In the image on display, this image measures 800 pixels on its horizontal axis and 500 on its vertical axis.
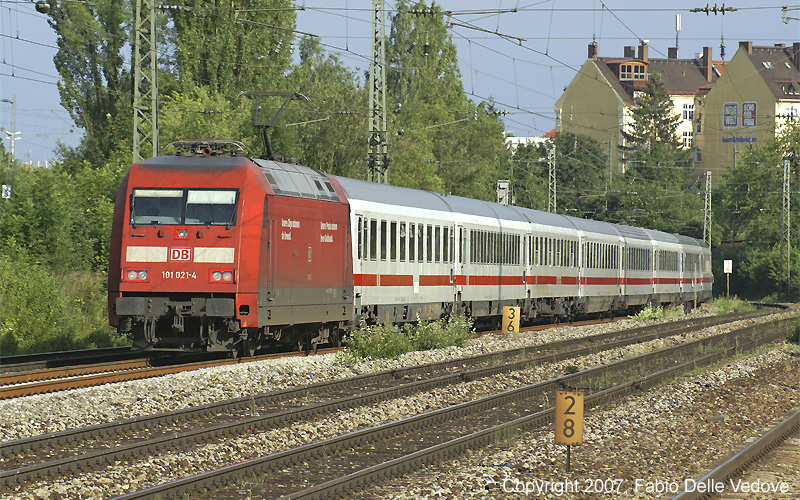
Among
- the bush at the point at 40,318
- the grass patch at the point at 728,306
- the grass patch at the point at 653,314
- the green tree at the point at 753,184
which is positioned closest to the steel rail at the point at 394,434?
the bush at the point at 40,318

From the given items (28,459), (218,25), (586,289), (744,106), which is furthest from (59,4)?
(744,106)

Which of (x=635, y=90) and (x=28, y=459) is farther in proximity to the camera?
(x=635, y=90)

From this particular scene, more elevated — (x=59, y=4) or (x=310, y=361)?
(x=59, y=4)

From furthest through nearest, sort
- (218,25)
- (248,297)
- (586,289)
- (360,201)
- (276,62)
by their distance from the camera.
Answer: (276,62)
(218,25)
(586,289)
(360,201)
(248,297)

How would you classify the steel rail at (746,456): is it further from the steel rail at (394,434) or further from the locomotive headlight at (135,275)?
the locomotive headlight at (135,275)

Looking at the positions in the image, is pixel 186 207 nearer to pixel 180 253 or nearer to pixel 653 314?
pixel 180 253

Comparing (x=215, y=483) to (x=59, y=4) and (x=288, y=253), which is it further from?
(x=59, y=4)

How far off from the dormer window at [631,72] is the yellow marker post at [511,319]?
9004cm

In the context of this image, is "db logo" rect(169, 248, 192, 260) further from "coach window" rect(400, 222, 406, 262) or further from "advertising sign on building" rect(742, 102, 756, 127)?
"advertising sign on building" rect(742, 102, 756, 127)

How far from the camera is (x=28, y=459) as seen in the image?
1004 cm

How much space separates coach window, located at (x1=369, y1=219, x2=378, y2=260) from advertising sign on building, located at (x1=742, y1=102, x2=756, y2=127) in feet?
291

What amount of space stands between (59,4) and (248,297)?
39.8 metres

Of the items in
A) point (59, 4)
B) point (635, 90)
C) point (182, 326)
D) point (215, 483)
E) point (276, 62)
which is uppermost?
point (635, 90)

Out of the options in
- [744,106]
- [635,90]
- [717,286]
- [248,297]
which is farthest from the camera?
[635,90]
